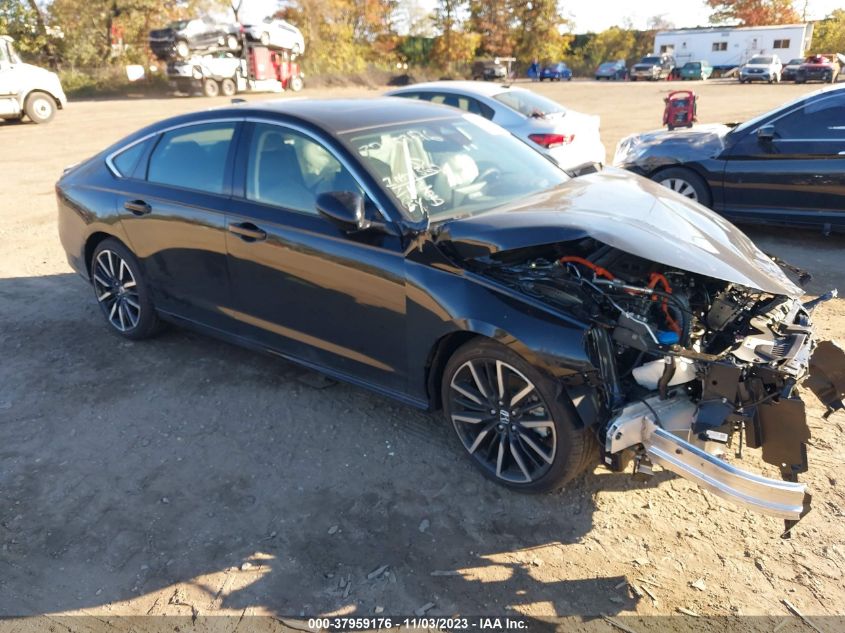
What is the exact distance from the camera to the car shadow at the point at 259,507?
2742 millimetres

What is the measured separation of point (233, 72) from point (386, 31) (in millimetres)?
28843

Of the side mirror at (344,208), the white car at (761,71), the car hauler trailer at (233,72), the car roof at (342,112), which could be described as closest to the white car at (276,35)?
the car hauler trailer at (233,72)

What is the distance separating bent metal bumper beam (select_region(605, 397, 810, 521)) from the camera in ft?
8.05

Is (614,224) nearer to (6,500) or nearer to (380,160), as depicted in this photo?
(380,160)

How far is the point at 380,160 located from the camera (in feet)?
12.0

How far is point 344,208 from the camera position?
3291 millimetres

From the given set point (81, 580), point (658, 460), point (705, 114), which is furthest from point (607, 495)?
point (705, 114)

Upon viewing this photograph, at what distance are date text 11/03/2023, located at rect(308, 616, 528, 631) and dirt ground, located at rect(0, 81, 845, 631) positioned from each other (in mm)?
51

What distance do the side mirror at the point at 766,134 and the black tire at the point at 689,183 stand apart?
0.71 m

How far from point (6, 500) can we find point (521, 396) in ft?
8.73

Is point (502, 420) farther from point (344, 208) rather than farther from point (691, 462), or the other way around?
point (344, 208)

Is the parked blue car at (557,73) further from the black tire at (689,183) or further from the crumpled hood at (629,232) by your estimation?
the crumpled hood at (629,232)

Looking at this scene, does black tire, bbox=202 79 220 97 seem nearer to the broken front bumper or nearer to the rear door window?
the rear door window

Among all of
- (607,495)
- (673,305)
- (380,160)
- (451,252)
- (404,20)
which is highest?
(404,20)
